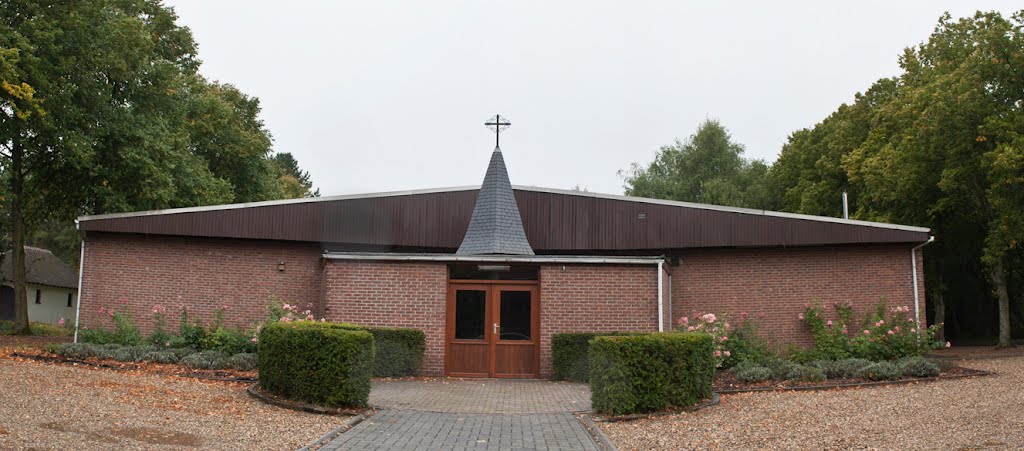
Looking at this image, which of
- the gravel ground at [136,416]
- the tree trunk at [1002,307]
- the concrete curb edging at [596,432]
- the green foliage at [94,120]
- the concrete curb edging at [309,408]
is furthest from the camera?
the tree trunk at [1002,307]

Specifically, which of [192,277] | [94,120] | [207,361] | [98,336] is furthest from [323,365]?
[94,120]

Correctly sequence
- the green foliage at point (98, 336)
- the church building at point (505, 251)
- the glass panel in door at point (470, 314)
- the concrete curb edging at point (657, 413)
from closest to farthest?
the concrete curb edging at point (657, 413) < the glass panel in door at point (470, 314) < the church building at point (505, 251) < the green foliage at point (98, 336)

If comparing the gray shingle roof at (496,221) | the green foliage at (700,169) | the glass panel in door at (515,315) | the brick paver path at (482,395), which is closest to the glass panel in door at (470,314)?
the glass panel in door at (515,315)

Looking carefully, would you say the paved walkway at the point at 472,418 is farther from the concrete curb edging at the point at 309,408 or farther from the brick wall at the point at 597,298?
the brick wall at the point at 597,298

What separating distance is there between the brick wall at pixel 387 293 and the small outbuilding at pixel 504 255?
0.17ft

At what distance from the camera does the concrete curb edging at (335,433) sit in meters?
8.68

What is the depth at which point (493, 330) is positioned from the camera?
1692 cm

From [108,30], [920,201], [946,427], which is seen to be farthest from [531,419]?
[920,201]

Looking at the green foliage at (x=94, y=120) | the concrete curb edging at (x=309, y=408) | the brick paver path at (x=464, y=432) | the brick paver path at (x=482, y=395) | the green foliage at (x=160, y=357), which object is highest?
the green foliage at (x=94, y=120)

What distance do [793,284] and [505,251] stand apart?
24.6ft

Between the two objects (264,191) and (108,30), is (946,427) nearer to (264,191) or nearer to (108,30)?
(108,30)

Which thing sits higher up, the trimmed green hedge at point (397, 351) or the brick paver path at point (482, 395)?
the trimmed green hedge at point (397, 351)

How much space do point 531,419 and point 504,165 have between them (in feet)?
35.6

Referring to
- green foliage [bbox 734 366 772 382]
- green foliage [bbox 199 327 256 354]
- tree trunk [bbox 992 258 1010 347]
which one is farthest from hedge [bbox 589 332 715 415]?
tree trunk [bbox 992 258 1010 347]
